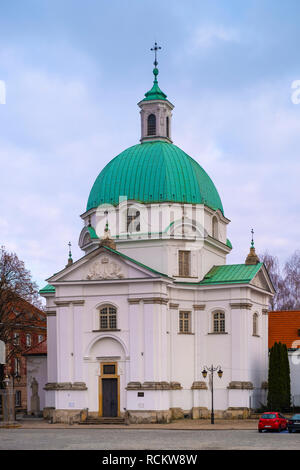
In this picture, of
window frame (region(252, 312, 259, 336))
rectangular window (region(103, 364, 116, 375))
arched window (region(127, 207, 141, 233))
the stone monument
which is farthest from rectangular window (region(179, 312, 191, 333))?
the stone monument

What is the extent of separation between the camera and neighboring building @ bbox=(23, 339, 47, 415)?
58812 millimetres

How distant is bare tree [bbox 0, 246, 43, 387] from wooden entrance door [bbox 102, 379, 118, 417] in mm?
8517

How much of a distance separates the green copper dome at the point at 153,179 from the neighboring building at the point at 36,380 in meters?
11.7

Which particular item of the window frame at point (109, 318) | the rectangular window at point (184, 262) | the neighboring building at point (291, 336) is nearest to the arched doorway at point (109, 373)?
the window frame at point (109, 318)

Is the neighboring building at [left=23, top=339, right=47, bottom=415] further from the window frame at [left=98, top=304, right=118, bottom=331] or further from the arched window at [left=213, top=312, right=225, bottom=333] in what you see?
the arched window at [left=213, top=312, right=225, bottom=333]

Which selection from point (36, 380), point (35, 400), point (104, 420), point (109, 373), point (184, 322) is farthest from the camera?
point (36, 380)

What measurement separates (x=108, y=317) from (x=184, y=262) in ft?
22.5

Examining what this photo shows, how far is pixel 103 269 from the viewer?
5072 cm

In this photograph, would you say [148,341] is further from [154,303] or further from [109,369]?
[109,369]

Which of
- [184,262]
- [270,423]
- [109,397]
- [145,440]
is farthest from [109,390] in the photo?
[145,440]
